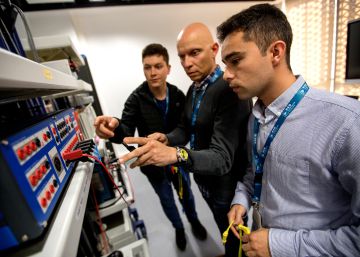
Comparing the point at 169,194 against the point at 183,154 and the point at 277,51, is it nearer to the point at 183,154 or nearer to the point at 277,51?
the point at 183,154

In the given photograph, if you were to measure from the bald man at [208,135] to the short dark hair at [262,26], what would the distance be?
343 millimetres

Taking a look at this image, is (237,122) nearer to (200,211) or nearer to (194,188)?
(200,211)

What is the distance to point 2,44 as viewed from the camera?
2.31 feet

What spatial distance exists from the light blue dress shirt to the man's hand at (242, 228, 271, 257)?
1.0 inches

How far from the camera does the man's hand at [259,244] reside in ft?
2.39

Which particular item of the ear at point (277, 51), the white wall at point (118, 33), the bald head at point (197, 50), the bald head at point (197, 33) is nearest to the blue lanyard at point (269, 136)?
the ear at point (277, 51)

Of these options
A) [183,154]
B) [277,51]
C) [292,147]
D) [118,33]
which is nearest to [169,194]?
[183,154]

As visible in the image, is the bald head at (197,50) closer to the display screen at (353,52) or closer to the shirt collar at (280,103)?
the shirt collar at (280,103)

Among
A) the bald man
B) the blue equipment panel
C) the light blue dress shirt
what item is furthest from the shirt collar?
the blue equipment panel

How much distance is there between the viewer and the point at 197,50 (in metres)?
1.14

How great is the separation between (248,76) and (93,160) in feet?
2.21

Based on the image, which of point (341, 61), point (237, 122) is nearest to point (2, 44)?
point (237, 122)

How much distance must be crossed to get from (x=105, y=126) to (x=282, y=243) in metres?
1.10

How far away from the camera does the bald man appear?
0.86 meters
